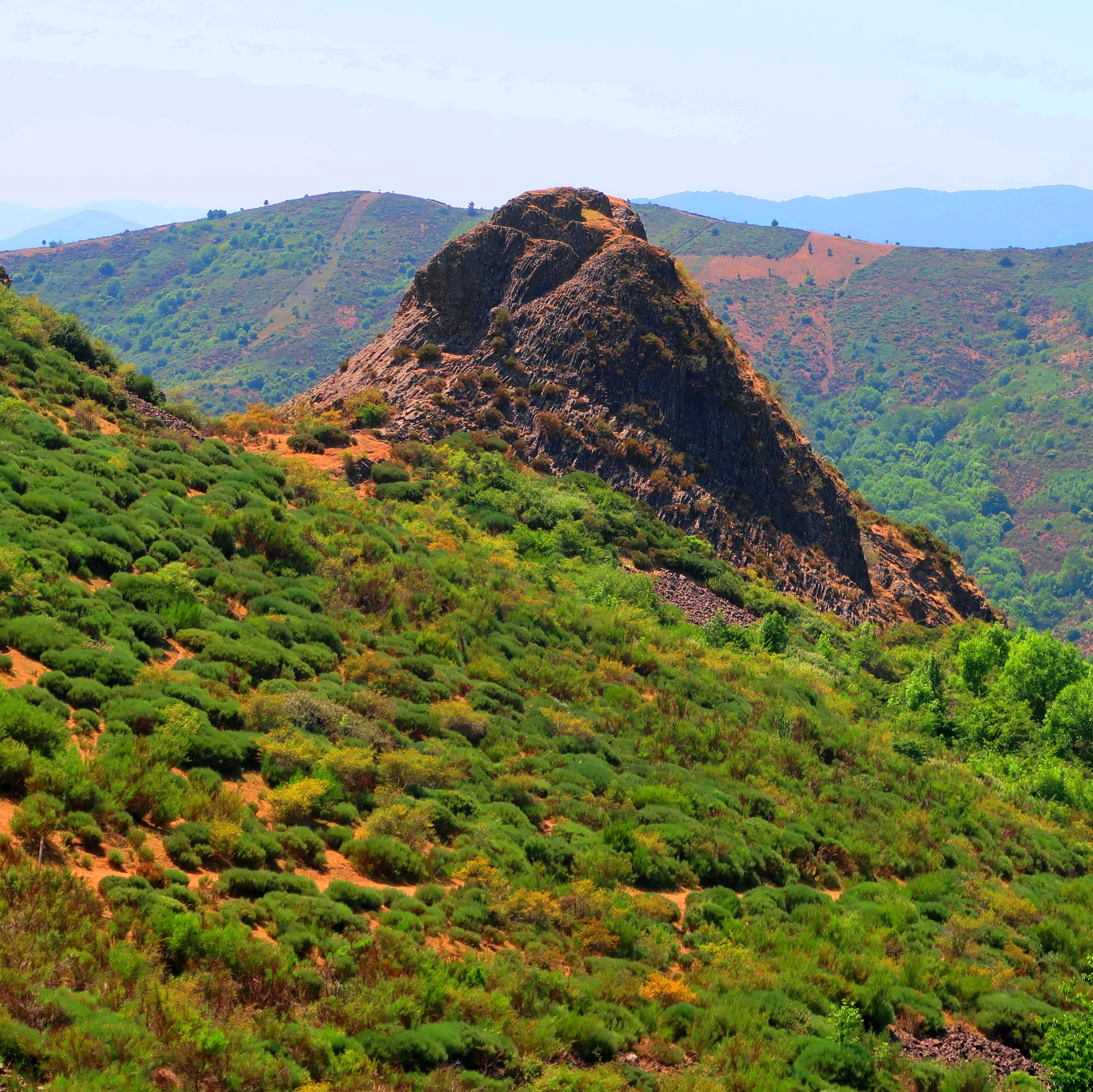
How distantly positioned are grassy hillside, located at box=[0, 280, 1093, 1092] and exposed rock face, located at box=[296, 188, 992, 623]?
13490 millimetres

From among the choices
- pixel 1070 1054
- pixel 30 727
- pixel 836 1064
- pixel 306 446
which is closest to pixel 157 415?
pixel 306 446

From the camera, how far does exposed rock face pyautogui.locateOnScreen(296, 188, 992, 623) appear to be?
46562mm

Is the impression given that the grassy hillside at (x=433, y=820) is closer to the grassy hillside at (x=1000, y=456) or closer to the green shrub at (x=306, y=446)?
the green shrub at (x=306, y=446)

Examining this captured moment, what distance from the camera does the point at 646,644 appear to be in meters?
29.8

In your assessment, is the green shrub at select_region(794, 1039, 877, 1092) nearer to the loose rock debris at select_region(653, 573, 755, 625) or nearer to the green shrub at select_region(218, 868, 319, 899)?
the green shrub at select_region(218, 868, 319, 899)

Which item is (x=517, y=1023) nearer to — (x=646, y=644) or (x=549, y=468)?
(x=646, y=644)

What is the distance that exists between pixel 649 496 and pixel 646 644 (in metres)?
17.4

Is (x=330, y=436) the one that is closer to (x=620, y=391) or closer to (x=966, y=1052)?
(x=620, y=391)

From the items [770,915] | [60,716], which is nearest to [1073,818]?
[770,915]

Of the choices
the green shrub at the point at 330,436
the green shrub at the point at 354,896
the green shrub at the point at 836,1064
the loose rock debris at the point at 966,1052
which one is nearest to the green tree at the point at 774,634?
the green shrub at the point at 330,436

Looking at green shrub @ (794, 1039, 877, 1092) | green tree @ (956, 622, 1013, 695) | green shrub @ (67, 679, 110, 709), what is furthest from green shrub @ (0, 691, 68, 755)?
green tree @ (956, 622, 1013, 695)

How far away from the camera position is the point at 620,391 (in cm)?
4869

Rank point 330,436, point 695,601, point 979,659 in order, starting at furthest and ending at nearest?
point 330,436
point 979,659
point 695,601

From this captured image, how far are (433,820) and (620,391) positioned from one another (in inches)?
1421
